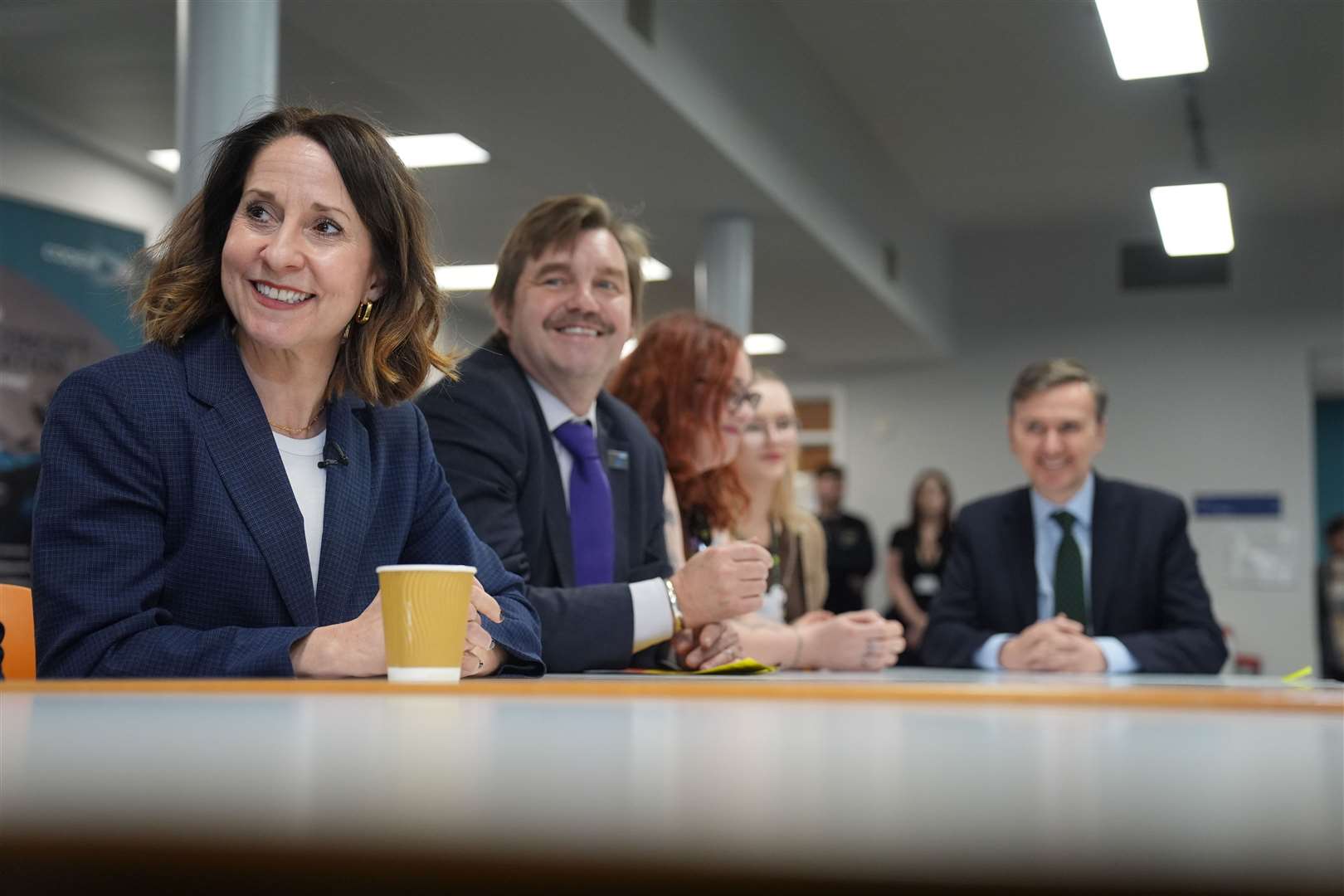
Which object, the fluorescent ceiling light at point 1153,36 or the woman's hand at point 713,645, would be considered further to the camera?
the fluorescent ceiling light at point 1153,36

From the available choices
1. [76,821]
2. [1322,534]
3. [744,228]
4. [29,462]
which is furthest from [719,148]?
[1322,534]

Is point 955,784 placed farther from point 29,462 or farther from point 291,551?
point 29,462

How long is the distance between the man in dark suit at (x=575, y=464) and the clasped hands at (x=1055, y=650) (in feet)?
2.85

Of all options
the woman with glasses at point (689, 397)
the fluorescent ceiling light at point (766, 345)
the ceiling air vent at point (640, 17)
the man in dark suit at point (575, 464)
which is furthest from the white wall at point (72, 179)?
the fluorescent ceiling light at point (766, 345)

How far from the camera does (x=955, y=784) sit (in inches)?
10.6

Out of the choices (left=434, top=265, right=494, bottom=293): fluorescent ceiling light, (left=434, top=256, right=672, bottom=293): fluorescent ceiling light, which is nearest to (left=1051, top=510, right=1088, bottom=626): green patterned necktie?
(left=434, top=256, right=672, bottom=293): fluorescent ceiling light

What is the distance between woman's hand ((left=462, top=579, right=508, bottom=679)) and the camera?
1.35 m

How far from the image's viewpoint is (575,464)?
2.25 metres

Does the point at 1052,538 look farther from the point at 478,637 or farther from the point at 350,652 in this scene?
the point at 350,652

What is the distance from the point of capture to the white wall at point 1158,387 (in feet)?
30.6

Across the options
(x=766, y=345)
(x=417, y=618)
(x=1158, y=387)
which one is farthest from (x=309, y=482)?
(x=766, y=345)

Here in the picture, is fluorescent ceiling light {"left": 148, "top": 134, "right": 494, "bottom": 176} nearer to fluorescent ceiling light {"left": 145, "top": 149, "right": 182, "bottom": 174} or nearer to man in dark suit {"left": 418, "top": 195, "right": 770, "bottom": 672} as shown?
fluorescent ceiling light {"left": 145, "top": 149, "right": 182, "bottom": 174}

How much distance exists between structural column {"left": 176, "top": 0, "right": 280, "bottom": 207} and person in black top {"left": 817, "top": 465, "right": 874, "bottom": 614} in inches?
213

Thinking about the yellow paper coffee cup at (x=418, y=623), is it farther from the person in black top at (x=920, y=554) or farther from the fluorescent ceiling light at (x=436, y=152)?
the person in black top at (x=920, y=554)
